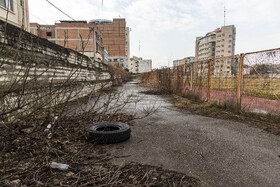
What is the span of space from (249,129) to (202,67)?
4106mm

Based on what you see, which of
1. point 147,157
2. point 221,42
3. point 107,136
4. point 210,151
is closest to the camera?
point 147,157

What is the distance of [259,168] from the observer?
2484 millimetres

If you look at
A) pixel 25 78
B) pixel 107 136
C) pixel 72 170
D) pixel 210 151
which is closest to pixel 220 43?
pixel 210 151

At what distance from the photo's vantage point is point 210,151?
302 centimetres

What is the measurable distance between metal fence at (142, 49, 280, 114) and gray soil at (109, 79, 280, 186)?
115 cm

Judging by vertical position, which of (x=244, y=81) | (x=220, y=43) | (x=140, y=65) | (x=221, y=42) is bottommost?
(x=244, y=81)

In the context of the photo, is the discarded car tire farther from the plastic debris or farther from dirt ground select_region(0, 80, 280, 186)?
the plastic debris

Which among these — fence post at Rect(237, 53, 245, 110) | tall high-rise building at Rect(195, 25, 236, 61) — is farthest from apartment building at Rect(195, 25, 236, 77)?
fence post at Rect(237, 53, 245, 110)

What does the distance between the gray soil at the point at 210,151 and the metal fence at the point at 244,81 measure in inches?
45.3

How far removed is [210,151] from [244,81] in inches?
139

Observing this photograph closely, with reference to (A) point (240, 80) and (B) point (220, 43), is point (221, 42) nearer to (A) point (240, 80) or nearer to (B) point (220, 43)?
(B) point (220, 43)

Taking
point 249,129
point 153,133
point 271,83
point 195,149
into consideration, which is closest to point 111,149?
point 153,133

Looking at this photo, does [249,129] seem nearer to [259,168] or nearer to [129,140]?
[259,168]

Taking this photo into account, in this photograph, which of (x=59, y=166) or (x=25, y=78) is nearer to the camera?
(x=25, y=78)
